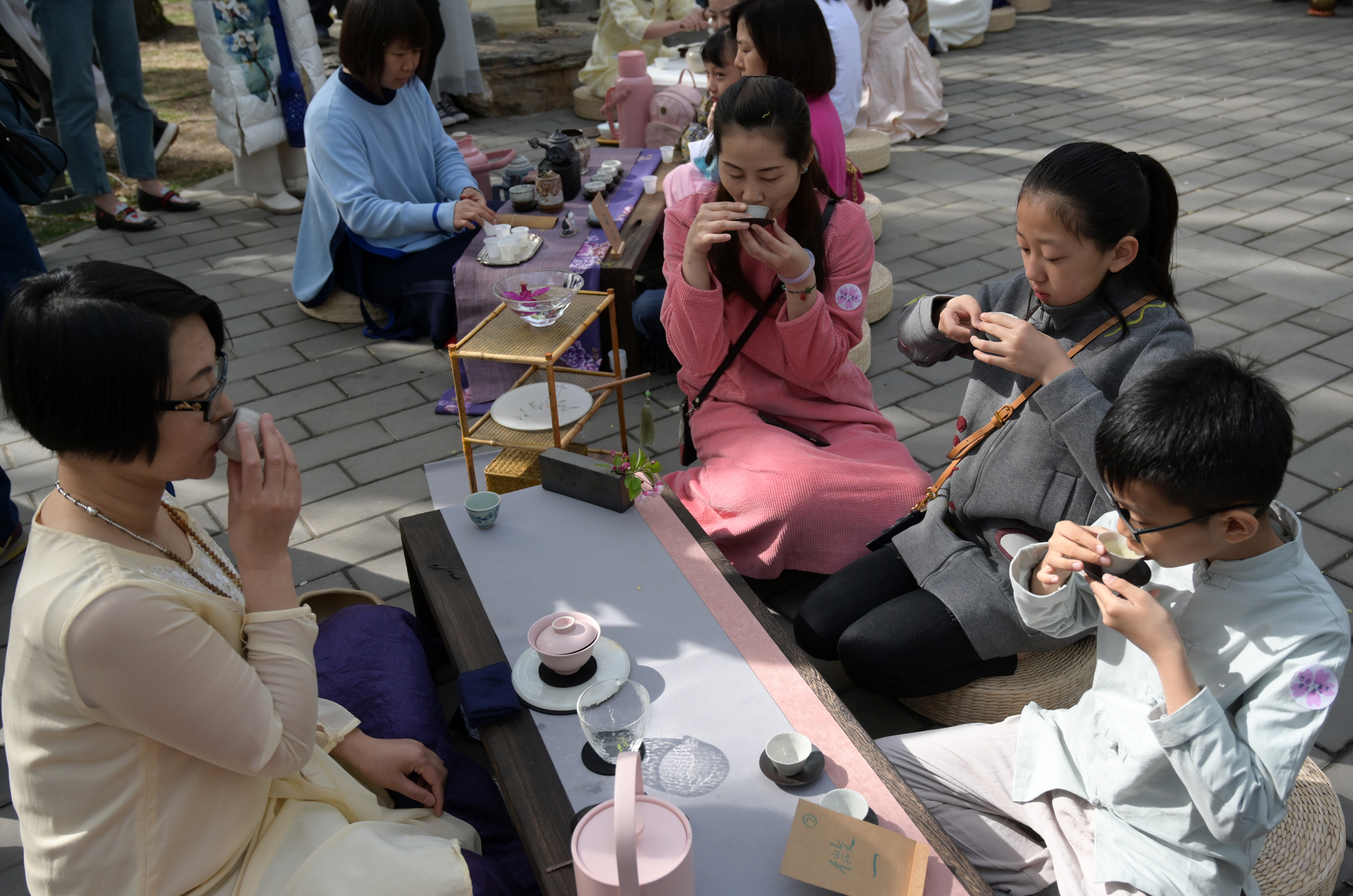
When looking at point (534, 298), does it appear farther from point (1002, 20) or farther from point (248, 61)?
point (1002, 20)

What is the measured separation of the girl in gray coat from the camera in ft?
7.16

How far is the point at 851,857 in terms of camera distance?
5.42ft

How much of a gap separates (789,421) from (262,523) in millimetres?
1862

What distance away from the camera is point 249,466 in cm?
170

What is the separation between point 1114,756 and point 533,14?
32.7ft

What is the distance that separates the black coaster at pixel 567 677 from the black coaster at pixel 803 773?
17.9 inches

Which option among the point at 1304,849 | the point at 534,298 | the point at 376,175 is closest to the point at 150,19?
the point at 376,175

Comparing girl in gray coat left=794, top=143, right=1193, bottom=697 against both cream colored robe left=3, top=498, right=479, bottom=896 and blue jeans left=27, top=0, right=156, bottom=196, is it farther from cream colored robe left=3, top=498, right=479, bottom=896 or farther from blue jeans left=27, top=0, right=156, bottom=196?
blue jeans left=27, top=0, right=156, bottom=196

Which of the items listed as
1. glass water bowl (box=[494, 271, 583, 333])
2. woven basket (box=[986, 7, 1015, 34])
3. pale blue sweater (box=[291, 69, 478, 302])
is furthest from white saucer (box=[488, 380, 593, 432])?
woven basket (box=[986, 7, 1015, 34])

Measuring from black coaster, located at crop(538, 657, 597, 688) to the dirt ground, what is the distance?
5.76 meters

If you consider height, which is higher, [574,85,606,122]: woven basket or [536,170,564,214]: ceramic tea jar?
[536,170,564,214]: ceramic tea jar

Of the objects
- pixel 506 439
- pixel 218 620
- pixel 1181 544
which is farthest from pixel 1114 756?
pixel 506 439

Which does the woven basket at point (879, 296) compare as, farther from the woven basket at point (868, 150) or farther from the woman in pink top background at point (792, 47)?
the woven basket at point (868, 150)

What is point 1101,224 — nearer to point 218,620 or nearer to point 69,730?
point 218,620
